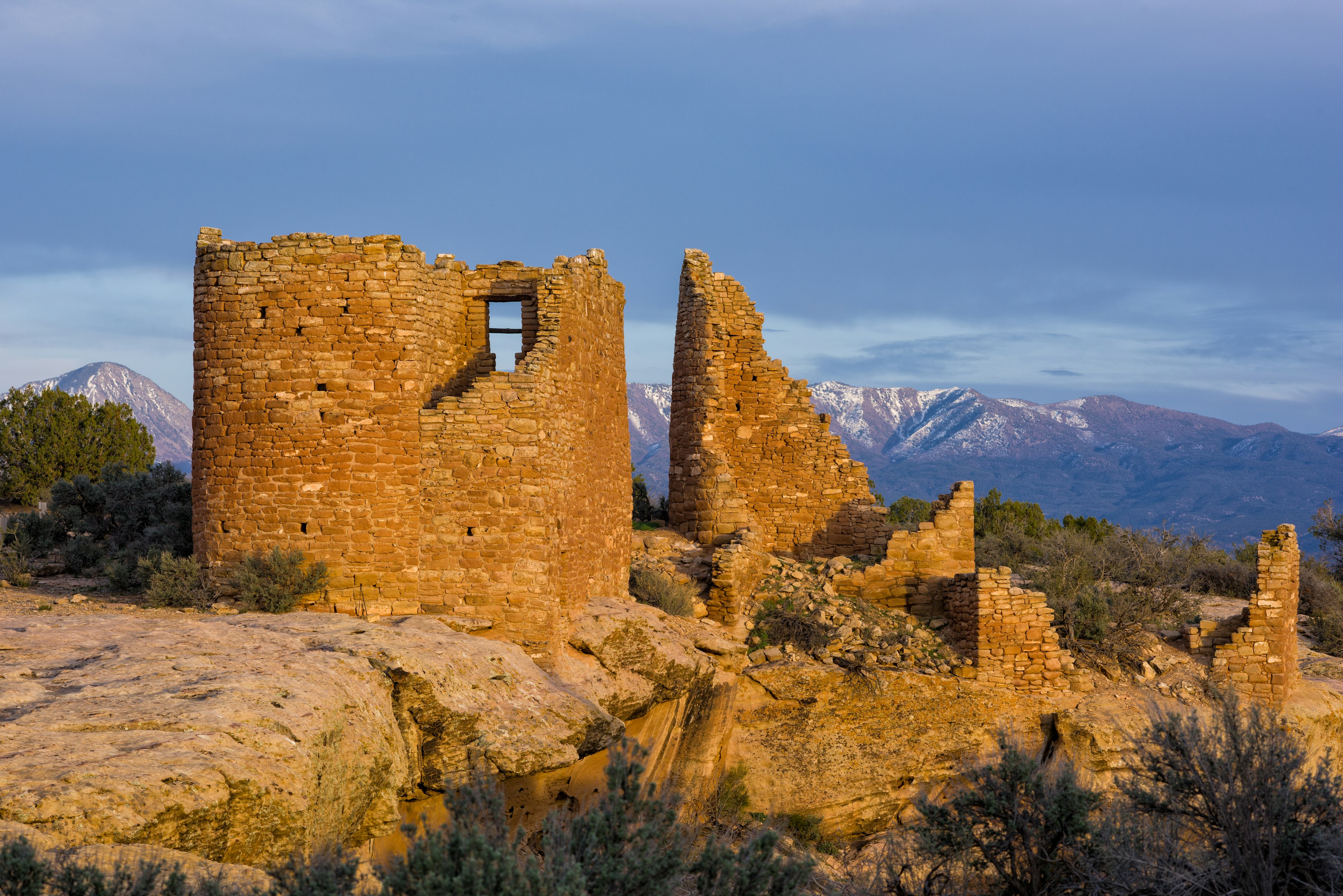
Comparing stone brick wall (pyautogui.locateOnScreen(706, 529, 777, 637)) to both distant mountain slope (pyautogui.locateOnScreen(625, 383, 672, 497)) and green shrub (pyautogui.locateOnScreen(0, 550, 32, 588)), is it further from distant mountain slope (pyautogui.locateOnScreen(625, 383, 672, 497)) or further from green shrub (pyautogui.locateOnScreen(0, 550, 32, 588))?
distant mountain slope (pyautogui.locateOnScreen(625, 383, 672, 497))

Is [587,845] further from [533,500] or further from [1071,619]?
[1071,619]

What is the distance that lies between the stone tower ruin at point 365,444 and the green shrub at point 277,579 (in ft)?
0.54

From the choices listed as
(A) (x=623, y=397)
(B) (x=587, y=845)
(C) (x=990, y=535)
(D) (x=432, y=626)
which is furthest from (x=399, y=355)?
(C) (x=990, y=535)

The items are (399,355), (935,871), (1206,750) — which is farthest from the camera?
Result: (399,355)

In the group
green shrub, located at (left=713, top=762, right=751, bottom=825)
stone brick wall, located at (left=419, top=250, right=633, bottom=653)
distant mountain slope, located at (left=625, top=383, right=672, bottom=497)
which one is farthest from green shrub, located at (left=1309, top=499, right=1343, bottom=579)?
distant mountain slope, located at (left=625, top=383, right=672, bottom=497)

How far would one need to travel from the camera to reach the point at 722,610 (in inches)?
663

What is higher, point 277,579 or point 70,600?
point 277,579

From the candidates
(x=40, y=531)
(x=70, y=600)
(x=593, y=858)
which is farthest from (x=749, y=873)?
(x=40, y=531)

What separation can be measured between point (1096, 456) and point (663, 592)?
13267cm

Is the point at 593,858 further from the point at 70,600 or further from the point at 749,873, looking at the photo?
the point at 70,600

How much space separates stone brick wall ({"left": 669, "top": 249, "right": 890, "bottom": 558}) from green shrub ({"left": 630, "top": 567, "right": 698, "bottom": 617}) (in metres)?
1.80

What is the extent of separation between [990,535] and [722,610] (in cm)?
1190

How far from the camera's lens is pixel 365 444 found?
13109mm

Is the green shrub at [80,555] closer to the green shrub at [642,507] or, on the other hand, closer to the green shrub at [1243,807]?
the green shrub at [642,507]
